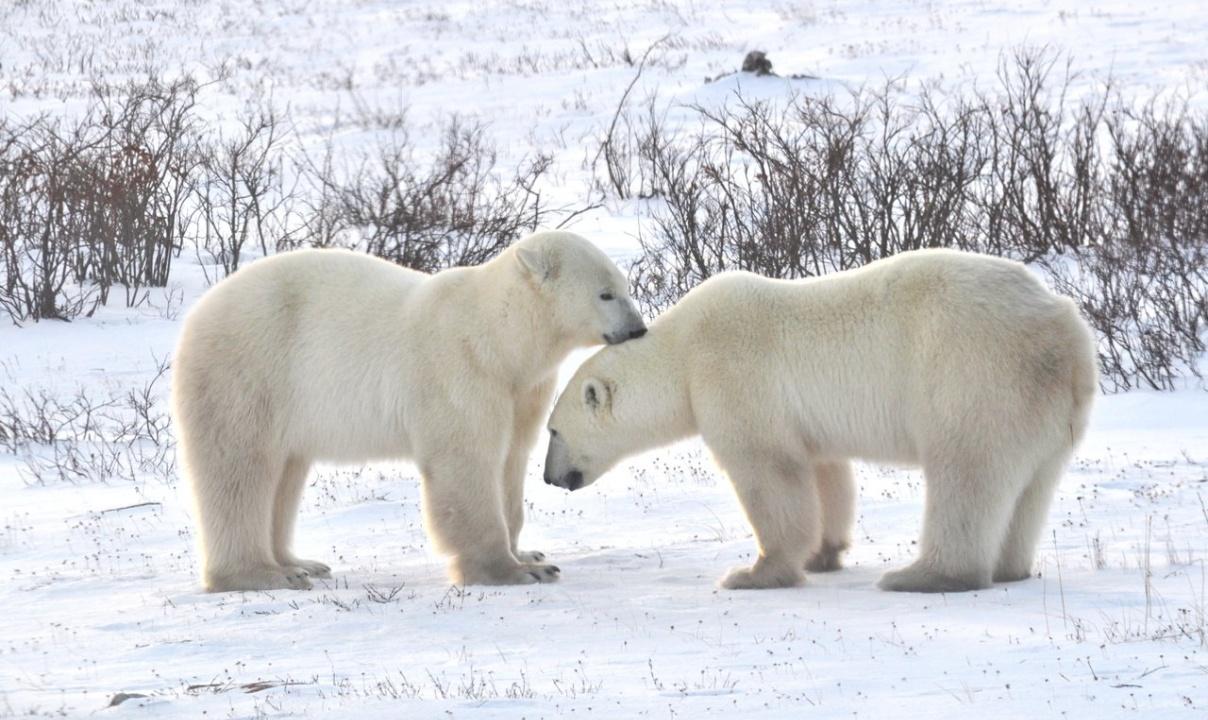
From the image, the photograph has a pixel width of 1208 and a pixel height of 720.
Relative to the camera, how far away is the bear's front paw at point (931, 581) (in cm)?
478

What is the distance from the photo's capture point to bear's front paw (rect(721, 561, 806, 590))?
16.5 ft

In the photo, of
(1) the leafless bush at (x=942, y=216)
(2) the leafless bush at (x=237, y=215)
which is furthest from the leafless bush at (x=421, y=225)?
(1) the leafless bush at (x=942, y=216)

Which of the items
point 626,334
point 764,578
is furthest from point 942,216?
point 764,578

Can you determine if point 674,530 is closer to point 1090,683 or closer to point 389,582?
point 389,582

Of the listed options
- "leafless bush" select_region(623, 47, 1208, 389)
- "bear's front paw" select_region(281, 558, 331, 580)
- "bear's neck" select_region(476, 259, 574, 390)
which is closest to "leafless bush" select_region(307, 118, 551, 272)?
"leafless bush" select_region(623, 47, 1208, 389)

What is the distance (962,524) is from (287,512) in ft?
8.22

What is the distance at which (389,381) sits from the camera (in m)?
5.27

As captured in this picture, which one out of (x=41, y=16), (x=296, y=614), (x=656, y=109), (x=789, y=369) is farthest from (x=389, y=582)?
(x=41, y=16)

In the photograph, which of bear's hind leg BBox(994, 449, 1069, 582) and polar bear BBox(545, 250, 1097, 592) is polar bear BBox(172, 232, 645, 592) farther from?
bear's hind leg BBox(994, 449, 1069, 582)

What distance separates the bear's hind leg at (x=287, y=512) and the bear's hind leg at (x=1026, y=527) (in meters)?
2.45

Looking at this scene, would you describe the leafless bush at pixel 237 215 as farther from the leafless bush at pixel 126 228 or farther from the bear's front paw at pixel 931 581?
the bear's front paw at pixel 931 581

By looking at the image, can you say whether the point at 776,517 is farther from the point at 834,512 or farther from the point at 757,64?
the point at 757,64

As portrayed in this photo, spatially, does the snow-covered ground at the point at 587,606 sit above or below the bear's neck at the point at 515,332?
below

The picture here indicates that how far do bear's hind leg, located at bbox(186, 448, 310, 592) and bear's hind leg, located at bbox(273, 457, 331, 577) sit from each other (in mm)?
258
